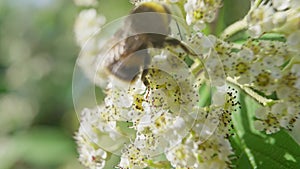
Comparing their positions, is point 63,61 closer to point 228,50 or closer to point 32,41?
point 32,41

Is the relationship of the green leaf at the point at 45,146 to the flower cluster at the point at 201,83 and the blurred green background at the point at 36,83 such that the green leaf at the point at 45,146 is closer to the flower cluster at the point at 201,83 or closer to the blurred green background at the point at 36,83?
the blurred green background at the point at 36,83

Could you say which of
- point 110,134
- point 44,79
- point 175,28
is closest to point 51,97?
point 44,79

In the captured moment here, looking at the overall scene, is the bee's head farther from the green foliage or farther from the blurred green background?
the blurred green background

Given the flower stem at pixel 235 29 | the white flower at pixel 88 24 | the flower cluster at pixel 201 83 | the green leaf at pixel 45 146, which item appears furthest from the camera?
the green leaf at pixel 45 146

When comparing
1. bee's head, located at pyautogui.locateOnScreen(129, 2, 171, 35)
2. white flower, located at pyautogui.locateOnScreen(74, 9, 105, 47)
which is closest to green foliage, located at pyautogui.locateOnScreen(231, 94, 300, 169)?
bee's head, located at pyautogui.locateOnScreen(129, 2, 171, 35)

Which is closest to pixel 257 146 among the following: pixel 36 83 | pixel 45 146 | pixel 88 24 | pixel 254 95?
pixel 254 95

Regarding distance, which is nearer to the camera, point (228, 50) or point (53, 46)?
point (228, 50)

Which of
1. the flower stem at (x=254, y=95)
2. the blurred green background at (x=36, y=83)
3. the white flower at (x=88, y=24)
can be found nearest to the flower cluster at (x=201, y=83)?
the flower stem at (x=254, y=95)
